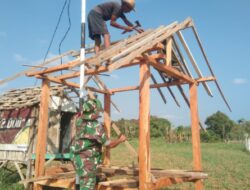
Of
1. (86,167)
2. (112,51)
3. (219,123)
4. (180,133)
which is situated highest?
(219,123)

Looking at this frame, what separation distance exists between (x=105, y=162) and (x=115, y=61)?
4673 millimetres

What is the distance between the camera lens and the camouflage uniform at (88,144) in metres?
6.00

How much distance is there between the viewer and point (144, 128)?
6.01 metres

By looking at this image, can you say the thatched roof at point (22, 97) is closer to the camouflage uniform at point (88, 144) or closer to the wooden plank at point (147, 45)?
the camouflage uniform at point (88, 144)

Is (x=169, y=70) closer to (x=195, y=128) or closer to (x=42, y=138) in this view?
(x=195, y=128)

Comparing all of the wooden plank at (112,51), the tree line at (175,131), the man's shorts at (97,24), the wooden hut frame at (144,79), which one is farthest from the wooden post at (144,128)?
the tree line at (175,131)

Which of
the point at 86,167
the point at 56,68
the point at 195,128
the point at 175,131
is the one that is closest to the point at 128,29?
the point at 56,68

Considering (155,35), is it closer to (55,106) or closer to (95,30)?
(95,30)

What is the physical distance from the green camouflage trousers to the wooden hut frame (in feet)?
1.23

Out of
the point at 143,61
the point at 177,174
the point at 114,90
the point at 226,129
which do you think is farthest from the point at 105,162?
the point at 226,129

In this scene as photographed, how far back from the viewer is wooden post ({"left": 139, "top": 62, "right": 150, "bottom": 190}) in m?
5.80

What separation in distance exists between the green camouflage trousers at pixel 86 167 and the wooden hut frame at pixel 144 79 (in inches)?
14.7

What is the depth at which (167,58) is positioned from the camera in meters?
7.11

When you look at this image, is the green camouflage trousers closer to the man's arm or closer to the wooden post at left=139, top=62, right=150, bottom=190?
the wooden post at left=139, top=62, right=150, bottom=190
